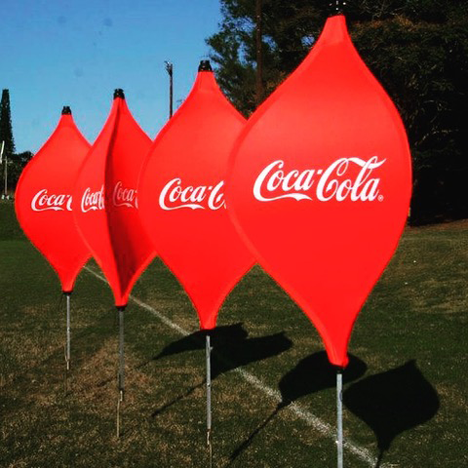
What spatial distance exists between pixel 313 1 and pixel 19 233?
2284 centimetres

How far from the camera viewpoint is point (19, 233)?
37656 millimetres

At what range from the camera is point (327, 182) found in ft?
10.7

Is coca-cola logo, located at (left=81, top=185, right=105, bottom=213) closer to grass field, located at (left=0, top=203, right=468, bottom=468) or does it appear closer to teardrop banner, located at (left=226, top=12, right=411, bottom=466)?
grass field, located at (left=0, top=203, right=468, bottom=468)

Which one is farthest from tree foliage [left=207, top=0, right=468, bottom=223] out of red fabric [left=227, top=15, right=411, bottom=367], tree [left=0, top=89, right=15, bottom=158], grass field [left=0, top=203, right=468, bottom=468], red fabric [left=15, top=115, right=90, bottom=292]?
tree [left=0, top=89, right=15, bottom=158]

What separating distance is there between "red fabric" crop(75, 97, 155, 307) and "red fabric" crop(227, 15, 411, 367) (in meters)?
2.68

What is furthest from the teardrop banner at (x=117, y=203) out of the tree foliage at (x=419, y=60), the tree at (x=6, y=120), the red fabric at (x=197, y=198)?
the tree at (x=6, y=120)

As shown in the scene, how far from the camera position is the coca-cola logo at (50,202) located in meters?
7.30

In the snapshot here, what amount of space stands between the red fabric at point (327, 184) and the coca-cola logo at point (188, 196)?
4.59ft

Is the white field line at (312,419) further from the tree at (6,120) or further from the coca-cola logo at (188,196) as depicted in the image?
the tree at (6,120)

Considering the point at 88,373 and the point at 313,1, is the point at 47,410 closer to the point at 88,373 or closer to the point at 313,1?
the point at 88,373

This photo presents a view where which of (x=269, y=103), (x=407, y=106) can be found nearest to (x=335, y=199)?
(x=269, y=103)

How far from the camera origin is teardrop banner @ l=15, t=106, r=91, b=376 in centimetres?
730

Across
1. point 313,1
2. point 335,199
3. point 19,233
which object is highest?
point 313,1

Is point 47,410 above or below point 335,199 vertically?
below
